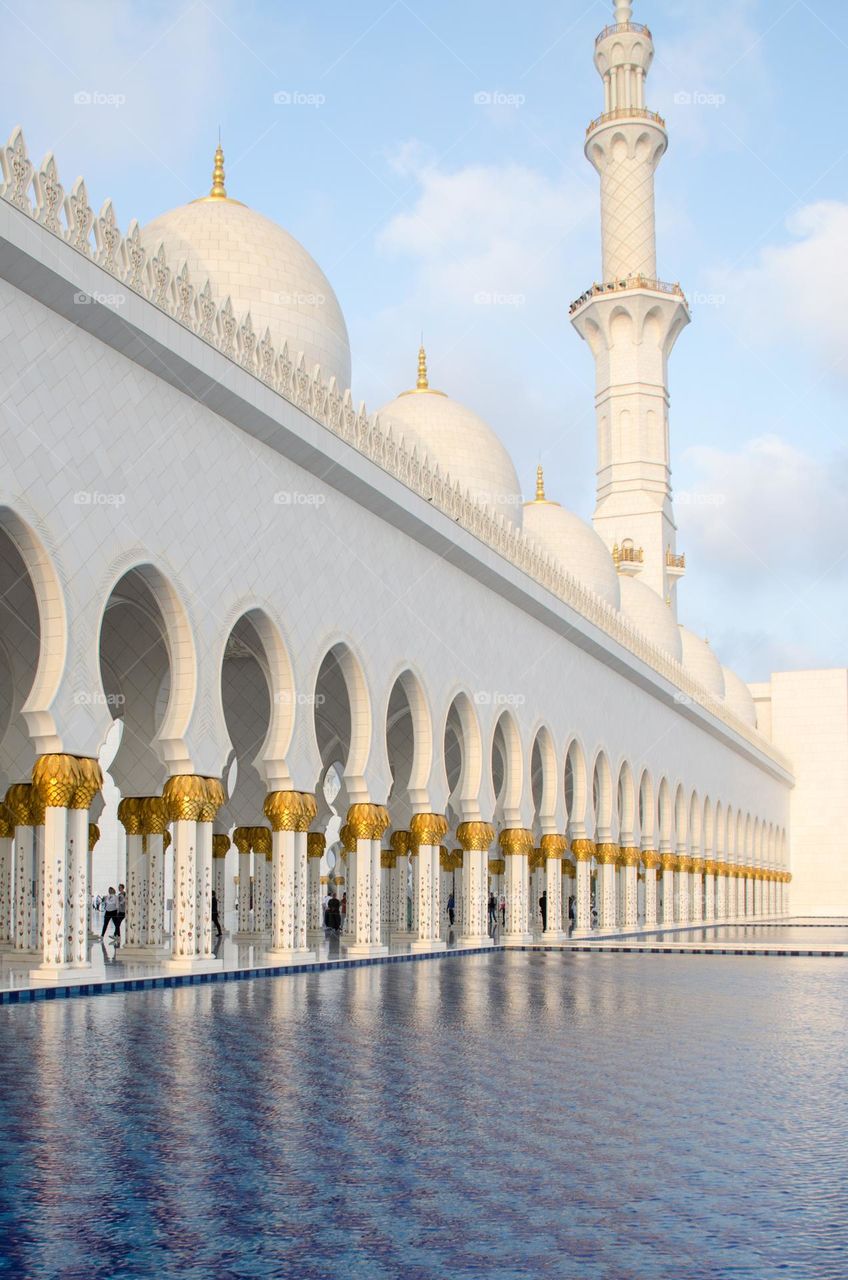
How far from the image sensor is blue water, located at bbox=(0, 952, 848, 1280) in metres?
2.73

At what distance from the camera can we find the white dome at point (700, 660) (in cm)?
3262

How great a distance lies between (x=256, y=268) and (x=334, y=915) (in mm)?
9795

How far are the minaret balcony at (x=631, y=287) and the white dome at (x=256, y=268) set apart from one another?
18.1 meters

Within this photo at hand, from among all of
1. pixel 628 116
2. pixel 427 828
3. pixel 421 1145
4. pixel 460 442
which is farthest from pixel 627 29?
pixel 421 1145

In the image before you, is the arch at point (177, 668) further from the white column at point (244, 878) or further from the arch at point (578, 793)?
the arch at point (578, 793)

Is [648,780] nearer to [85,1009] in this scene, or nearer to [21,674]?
[21,674]

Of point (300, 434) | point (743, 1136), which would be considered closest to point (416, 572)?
point (300, 434)

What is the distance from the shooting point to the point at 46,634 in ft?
27.7

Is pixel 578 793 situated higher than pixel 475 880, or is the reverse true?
pixel 578 793

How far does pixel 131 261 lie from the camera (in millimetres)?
9328

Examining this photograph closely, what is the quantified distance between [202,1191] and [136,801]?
29.8 feet

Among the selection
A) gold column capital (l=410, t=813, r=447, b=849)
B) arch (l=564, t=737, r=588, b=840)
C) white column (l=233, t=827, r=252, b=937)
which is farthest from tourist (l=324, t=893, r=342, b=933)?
gold column capital (l=410, t=813, r=447, b=849)

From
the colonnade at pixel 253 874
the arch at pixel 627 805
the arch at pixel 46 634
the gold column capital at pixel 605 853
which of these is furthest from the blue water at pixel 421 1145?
the arch at pixel 627 805

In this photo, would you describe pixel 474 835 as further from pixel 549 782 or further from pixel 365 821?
pixel 365 821
